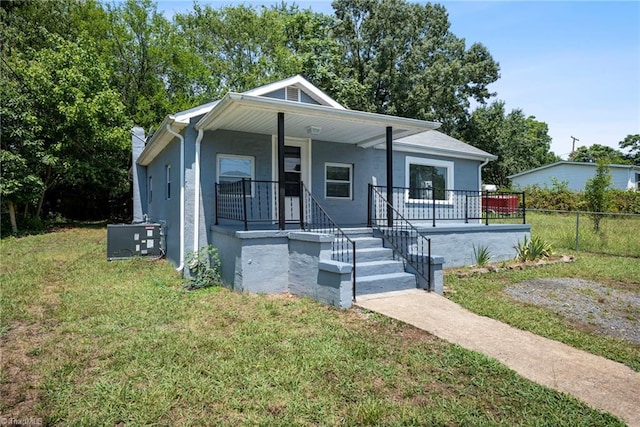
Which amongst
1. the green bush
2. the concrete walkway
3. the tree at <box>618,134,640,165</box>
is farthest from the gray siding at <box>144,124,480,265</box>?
the tree at <box>618,134,640,165</box>

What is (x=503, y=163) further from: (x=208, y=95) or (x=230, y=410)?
(x=230, y=410)

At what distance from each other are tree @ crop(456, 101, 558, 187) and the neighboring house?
9.31ft

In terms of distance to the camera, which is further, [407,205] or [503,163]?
[503,163]

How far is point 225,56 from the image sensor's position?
2641cm

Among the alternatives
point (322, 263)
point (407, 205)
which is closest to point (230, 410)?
point (322, 263)

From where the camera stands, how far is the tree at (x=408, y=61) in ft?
80.6

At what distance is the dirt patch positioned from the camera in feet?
15.9

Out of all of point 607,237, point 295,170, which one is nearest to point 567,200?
point 607,237

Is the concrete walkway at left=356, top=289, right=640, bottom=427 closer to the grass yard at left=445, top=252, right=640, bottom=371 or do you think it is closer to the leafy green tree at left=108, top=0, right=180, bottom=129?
the grass yard at left=445, top=252, right=640, bottom=371

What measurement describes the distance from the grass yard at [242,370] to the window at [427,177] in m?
6.29

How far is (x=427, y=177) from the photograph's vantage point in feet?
36.9

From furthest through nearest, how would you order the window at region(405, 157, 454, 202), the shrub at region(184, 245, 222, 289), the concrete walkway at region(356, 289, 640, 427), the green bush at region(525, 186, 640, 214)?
the green bush at region(525, 186, 640, 214) → the window at region(405, 157, 454, 202) → the shrub at region(184, 245, 222, 289) → the concrete walkway at region(356, 289, 640, 427)

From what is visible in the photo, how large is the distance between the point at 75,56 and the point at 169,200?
430 inches

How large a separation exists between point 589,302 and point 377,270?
329 cm
